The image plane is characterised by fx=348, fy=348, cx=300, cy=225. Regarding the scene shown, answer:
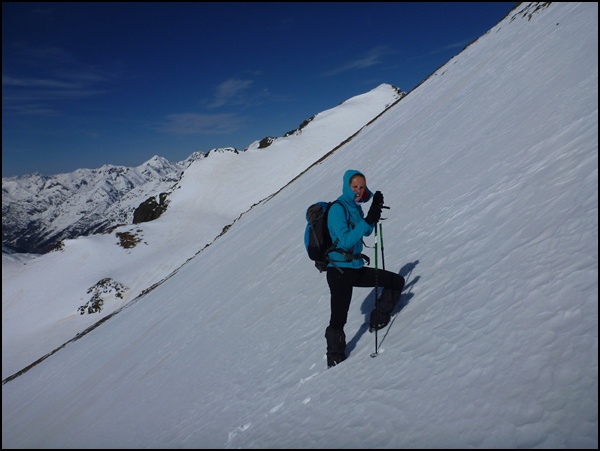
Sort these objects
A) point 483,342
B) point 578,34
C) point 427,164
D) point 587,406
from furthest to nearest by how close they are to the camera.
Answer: point 427,164, point 578,34, point 483,342, point 587,406

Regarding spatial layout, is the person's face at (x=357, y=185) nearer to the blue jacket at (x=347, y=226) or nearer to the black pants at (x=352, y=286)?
the blue jacket at (x=347, y=226)

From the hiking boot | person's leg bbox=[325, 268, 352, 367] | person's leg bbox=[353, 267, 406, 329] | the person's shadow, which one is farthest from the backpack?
the person's shadow

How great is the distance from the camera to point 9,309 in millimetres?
39969

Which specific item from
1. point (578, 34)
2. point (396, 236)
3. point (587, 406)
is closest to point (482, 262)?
point (587, 406)

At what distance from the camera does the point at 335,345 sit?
4969mm

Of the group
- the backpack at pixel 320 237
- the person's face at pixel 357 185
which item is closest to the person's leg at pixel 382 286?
the backpack at pixel 320 237

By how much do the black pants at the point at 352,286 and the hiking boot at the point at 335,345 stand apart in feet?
0.32

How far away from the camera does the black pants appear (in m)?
4.66

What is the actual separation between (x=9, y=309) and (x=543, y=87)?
52050 millimetres

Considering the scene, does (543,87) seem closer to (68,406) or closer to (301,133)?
(68,406)

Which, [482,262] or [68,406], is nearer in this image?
[482,262]

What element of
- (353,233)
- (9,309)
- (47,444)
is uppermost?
(9,309)

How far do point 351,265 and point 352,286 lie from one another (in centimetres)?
29

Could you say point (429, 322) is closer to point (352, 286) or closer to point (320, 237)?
point (352, 286)
